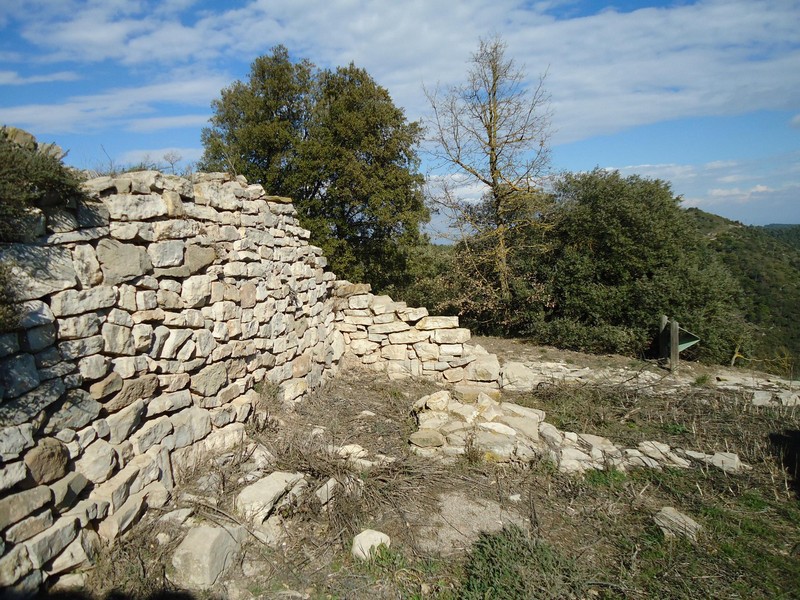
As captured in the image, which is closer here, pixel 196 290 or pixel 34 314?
pixel 34 314

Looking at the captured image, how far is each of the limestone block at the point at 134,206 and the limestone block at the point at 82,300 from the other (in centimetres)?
64

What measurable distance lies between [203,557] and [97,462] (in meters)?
1.04

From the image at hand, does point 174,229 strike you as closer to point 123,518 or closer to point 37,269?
point 37,269

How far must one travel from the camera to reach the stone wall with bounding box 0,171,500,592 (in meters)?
→ 3.06

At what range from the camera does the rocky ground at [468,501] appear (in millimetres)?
3473

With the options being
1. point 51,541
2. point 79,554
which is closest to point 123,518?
point 79,554

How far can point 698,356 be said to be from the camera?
10.8 meters

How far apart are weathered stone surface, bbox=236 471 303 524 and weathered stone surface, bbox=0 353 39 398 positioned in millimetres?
1732

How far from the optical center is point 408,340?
8195 millimetres

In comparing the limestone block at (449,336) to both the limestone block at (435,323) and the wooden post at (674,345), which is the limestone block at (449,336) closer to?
the limestone block at (435,323)

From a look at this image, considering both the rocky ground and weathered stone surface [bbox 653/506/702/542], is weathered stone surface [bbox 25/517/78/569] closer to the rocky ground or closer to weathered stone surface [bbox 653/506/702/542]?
the rocky ground

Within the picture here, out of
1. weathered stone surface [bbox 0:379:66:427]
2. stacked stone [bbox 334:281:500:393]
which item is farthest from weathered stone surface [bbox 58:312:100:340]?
stacked stone [bbox 334:281:500:393]

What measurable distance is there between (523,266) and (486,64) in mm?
4880

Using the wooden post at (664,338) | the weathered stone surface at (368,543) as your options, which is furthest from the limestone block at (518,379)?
the weathered stone surface at (368,543)
